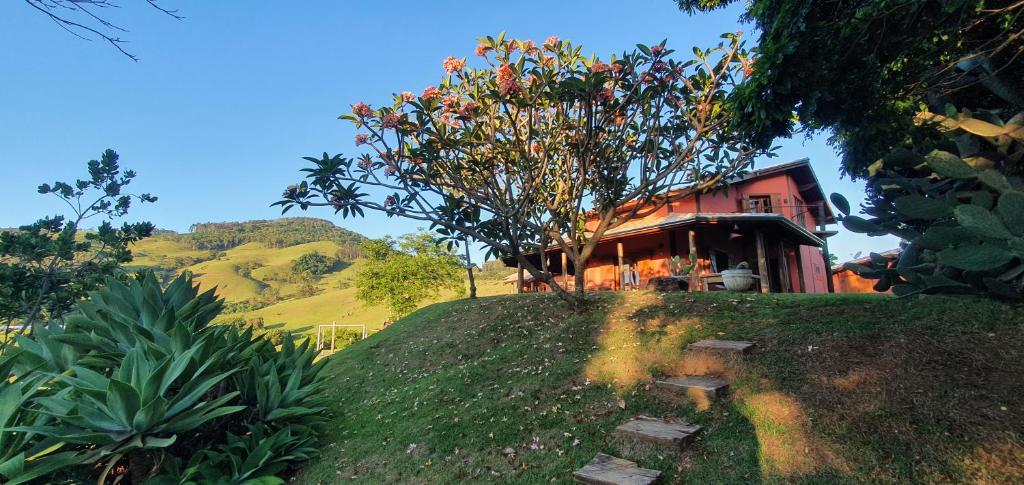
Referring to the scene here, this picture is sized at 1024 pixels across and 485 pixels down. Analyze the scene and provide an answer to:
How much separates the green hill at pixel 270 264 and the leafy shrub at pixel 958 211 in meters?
42.1

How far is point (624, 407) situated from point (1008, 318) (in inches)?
143

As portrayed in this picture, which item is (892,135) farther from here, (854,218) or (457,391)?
(457,391)

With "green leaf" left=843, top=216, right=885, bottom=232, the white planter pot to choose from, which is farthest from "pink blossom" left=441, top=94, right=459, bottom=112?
the white planter pot

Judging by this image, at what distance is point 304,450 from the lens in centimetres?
477

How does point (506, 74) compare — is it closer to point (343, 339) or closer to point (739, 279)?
point (739, 279)

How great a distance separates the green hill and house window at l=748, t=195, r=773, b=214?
30282 millimetres

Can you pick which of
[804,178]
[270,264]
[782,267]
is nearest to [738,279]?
[782,267]

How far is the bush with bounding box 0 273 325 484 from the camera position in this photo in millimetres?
3182

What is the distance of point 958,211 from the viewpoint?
3.35 meters

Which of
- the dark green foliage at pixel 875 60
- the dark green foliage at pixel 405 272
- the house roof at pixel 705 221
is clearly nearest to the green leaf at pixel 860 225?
the dark green foliage at pixel 875 60

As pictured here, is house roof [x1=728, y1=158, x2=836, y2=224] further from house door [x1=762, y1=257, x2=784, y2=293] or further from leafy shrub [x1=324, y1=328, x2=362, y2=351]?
leafy shrub [x1=324, y1=328, x2=362, y2=351]

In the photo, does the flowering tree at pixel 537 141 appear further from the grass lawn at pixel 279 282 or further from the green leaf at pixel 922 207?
the grass lawn at pixel 279 282

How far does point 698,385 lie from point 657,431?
0.88m

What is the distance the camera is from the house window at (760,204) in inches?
789
